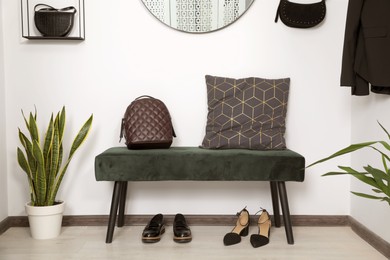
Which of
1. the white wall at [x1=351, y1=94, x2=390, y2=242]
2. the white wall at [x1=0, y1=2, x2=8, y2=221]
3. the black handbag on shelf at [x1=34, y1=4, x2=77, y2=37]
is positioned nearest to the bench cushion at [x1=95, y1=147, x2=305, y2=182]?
the white wall at [x1=351, y1=94, x2=390, y2=242]

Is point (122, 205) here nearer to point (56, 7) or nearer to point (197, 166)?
point (197, 166)

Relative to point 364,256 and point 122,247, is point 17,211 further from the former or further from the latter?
point 364,256

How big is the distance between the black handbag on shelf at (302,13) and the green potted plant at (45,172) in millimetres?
1376

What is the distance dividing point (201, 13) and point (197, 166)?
1.02 metres

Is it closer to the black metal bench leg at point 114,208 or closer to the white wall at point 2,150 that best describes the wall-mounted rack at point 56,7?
the white wall at point 2,150

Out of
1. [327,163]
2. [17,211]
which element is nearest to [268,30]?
[327,163]

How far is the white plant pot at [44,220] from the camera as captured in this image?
2346 millimetres

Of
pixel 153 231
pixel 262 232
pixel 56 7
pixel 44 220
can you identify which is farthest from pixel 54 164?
pixel 262 232

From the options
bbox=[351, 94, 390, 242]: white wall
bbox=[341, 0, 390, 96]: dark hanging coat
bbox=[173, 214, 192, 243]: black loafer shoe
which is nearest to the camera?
bbox=[341, 0, 390, 96]: dark hanging coat

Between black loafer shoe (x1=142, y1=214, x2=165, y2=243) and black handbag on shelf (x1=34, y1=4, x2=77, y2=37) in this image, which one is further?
black handbag on shelf (x1=34, y1=4, x2=77, y2=37)

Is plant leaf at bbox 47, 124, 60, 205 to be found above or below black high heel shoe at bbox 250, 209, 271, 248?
above

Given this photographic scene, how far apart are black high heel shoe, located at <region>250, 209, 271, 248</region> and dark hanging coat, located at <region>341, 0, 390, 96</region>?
2.93 ft

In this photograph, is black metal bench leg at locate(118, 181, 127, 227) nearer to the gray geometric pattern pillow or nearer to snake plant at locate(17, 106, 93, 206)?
snake plant at locate(17, 106, 93, 206)

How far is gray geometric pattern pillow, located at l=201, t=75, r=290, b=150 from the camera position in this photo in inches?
96.5
